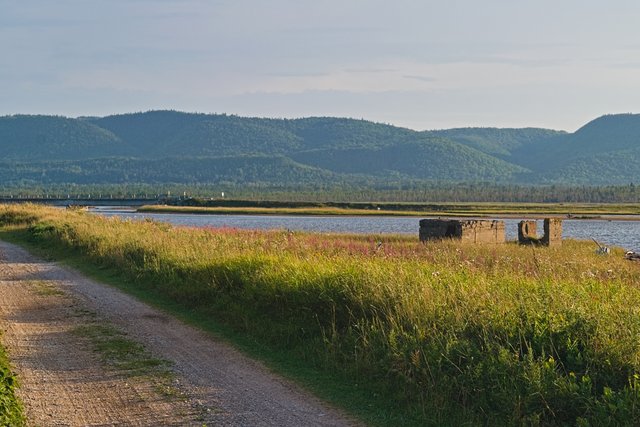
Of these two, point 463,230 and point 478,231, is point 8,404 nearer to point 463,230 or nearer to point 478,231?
point 463,230

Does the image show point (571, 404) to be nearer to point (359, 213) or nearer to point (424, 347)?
point (424, 347)

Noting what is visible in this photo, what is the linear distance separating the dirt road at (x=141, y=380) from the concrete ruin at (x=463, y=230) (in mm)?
22050

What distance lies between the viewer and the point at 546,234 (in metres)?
39.5

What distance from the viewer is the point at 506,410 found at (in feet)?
31.5

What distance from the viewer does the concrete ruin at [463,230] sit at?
3809 cm

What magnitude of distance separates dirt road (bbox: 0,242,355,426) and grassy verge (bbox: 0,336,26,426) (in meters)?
0.35

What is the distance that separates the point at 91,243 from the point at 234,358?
1794 centimetres

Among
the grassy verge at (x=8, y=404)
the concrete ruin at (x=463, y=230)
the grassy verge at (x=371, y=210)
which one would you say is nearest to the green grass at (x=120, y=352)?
the grassy verge at (x=8, y=404)

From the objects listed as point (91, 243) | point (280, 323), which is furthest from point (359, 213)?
point (280, 323)

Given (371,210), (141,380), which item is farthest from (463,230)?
(371,210)

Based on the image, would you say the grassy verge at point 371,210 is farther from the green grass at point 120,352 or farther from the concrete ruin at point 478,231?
the green grass at point 120,352

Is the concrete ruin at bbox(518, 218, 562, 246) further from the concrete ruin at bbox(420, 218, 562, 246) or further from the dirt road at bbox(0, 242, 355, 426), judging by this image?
the dirt road at bbox(0, 242, 355, 426)

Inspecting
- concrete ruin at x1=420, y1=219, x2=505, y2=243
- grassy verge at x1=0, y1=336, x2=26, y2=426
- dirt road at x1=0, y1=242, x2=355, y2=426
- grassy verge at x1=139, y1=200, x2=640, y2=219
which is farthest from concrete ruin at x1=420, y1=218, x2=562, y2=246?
grassy verge at x1=139, y1=200, x2=640, y2=219

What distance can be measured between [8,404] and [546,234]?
1299 inches
